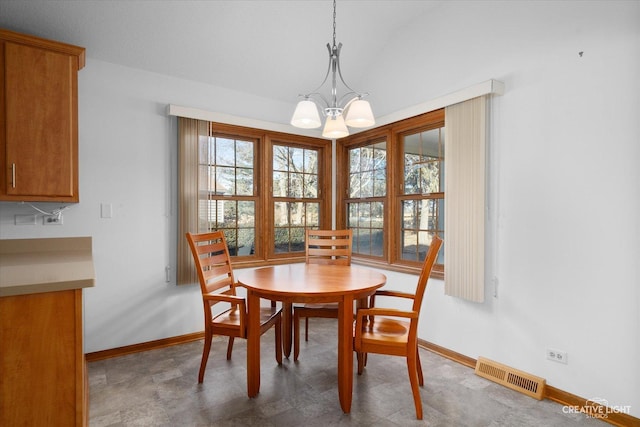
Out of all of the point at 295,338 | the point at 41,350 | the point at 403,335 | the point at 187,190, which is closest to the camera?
the point at 41,350

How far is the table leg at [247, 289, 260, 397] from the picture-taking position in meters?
2.22

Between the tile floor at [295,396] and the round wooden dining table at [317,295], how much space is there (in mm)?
180

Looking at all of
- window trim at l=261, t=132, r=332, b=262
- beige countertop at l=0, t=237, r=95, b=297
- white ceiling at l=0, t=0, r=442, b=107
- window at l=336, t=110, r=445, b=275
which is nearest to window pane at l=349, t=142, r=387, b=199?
window at l=336, t=110, r=445, b=275

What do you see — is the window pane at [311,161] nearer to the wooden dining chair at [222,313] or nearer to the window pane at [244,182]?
the window pane at [244,182]

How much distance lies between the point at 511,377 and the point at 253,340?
6.12ft

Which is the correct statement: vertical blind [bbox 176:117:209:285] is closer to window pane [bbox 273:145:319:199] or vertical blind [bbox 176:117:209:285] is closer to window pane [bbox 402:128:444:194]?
window pane [bbox 273:145:319:199]

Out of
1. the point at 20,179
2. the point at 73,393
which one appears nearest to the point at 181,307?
the point at 20,179

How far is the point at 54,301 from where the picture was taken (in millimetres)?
1236

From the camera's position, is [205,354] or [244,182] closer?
[205,354]

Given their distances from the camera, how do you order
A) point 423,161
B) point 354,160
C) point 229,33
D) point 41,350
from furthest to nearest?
point 354,160, point 423,161, point 229,33, point 41,350

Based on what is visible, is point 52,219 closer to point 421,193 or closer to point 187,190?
point 187,190

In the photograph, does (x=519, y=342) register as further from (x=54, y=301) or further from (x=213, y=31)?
(x=213, y=31)

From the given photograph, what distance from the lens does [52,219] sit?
265 centimetres

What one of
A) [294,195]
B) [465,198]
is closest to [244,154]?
[294,195]
